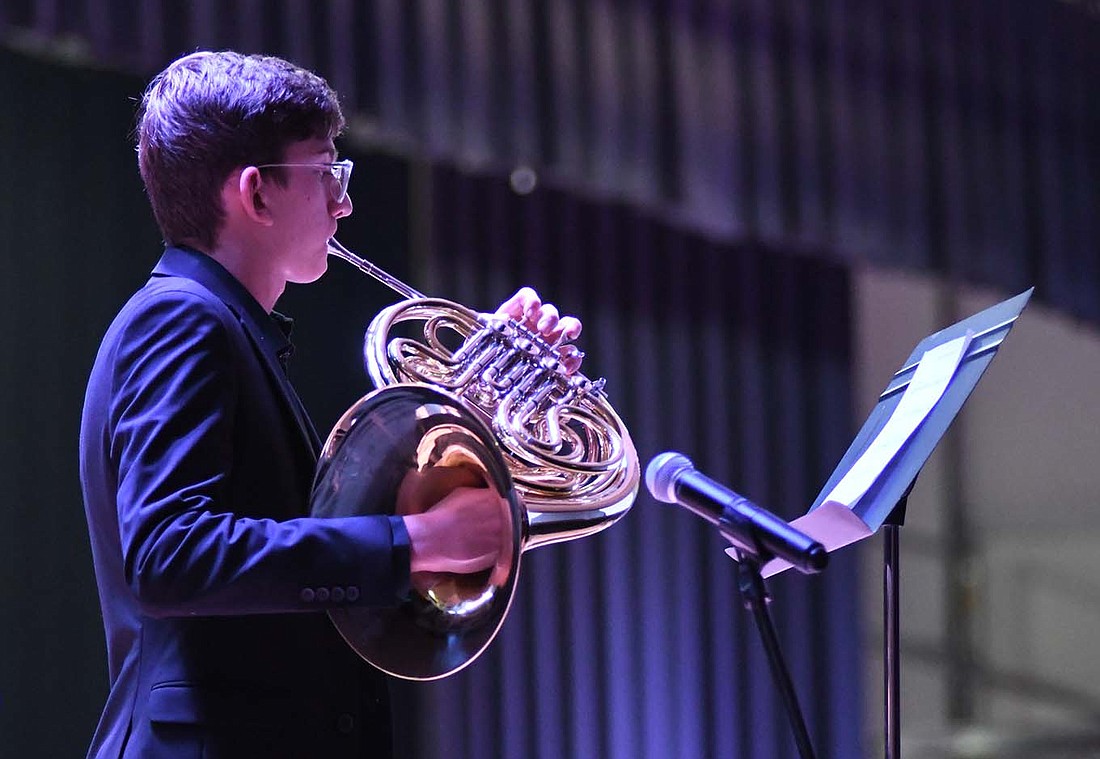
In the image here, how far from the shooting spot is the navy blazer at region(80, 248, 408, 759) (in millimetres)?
1247

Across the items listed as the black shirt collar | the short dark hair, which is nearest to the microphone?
the black shirt collar

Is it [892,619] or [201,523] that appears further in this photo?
[892,619]

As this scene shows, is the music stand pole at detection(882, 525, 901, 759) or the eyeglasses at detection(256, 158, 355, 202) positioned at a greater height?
the eyeglasses at detection(256, 158, 355, 202)

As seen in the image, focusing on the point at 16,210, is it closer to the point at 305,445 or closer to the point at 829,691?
the point at 305,445

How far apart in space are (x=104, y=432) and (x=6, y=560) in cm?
158

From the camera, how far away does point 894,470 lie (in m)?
1.47

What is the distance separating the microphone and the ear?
0.50 metres

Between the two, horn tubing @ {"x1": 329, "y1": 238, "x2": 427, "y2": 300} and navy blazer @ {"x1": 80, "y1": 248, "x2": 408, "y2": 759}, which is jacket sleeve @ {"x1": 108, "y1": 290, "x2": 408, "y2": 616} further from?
horn tubing @ {"x1": 329, "y1": 238, "x2": 427, "y2": 300}

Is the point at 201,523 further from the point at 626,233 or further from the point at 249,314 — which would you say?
the point at 626,233

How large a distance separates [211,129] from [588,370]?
209 cm

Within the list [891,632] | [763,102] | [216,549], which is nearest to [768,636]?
[891,632]

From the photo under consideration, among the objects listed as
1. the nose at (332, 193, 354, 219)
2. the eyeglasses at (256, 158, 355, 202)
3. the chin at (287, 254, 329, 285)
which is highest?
the eyeglasses at (256, 158, 355, 202)

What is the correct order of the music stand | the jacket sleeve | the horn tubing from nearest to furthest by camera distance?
the jacket sleeve < the music stand < the horn tubing

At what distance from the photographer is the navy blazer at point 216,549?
1247 millimetres
